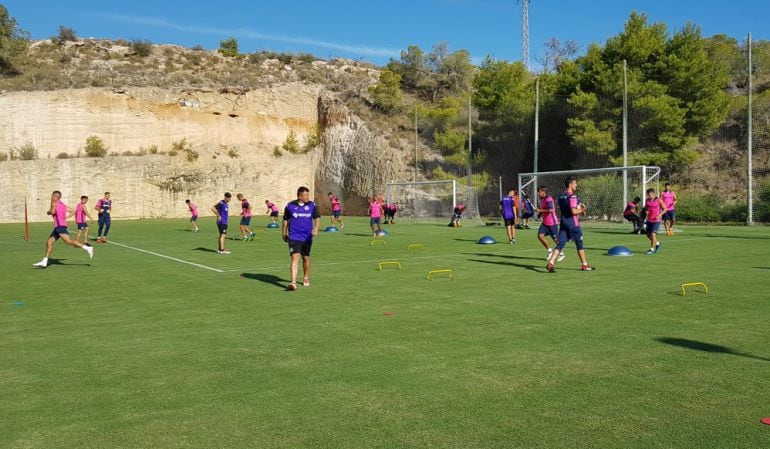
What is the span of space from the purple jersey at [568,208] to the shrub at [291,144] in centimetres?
5067

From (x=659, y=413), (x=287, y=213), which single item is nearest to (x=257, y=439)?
(x=659, y=413)

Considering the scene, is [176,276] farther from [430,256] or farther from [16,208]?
[16,208]

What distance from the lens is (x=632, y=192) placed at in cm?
3581

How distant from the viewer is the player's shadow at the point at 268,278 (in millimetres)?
12875

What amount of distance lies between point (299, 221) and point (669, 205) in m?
15.3

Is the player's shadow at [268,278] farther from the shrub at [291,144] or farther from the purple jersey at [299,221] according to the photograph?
the shrub at [291,144]

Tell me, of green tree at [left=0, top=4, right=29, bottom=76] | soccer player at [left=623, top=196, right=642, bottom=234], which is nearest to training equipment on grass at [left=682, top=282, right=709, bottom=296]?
soccer player at [left=623, top=196, right=642, bottom=234]

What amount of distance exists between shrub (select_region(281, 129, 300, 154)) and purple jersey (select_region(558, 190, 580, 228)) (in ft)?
166

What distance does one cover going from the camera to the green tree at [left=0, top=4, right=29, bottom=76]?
2488 inches

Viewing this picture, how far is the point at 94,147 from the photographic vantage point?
53.2 m

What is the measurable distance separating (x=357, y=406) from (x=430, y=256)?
12.9 meters

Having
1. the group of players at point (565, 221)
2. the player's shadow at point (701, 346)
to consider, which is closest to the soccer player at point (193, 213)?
the group of players at point (565, 221)

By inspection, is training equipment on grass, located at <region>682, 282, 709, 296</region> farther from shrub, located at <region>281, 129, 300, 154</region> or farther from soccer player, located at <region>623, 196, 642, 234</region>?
shrub, located at <region>281, 129, 300, 154</region>

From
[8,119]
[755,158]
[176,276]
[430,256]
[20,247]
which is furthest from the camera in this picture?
[8,119]
